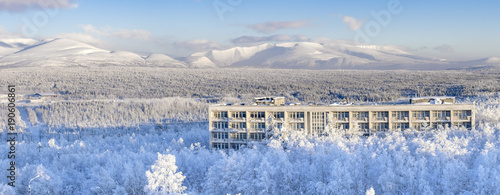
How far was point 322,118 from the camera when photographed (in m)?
96.4

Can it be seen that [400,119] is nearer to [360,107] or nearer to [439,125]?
[439,125]

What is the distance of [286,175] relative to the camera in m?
70.7

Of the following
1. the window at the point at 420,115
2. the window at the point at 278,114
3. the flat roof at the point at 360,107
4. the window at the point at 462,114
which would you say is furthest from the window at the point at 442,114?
the window at the point at 278,114

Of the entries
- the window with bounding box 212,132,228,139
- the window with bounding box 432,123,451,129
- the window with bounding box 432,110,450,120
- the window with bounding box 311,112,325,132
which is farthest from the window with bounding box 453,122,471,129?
the window with bounding box 212,132,228,139

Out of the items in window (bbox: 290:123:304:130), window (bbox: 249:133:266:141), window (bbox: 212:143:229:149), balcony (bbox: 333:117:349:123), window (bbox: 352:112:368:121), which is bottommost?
window (bbox: 212:143:229:149)

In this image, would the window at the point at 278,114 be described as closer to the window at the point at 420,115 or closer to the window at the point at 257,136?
the window at the point at 257,136

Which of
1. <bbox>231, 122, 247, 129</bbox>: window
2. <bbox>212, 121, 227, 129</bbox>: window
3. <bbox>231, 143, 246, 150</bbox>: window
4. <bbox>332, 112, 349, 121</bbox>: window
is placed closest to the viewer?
<bbox>332, 112, 349, 121</bbox>: window

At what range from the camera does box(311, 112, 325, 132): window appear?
96312mm

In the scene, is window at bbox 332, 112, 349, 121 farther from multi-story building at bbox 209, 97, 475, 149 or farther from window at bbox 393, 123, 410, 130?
window at bbox 393, 123, 410, 130

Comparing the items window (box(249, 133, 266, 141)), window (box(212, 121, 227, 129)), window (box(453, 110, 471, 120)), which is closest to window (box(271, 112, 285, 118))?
window (box(249, 133, 266, 141))

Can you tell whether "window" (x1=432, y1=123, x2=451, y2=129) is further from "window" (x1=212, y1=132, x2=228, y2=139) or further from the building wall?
"window" (x1=212, y1=132, x2=228, y2=139)

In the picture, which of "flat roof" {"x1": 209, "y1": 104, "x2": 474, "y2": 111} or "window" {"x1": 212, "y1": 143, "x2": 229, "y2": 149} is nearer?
"flat roof" {"x1": 209, "y1": 104, "x2": 474, "y2": 111}

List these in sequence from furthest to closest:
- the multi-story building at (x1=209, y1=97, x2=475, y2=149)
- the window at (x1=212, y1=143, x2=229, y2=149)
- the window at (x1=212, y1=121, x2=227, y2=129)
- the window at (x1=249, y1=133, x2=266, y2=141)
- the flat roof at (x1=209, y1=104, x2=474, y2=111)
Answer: the window at (x1=212, y1=143, x2=229, y2=149) < the window at (x1=212, y1=121, x2=227, y2=129) < the window at (x1=249, y1=133, x2=266, y2=141) < the multi-story building at (x1=209, y1=97, x2=475, y2=149) < the flat roof at (x1=209, y1=104, x2=474, y2=111)

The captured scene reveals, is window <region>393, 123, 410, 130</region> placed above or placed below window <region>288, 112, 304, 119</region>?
below
